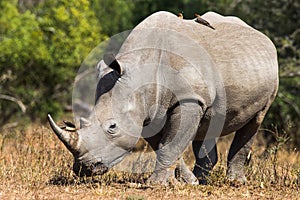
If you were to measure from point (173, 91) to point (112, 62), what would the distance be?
0.85 meters

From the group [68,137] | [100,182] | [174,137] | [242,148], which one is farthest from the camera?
[242,148]

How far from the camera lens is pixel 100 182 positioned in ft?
27.4

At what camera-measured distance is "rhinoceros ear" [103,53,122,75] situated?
7.52 metres

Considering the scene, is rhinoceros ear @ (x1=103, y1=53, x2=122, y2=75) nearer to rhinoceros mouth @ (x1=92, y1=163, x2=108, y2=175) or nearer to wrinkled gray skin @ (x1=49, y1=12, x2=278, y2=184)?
wrinkled gray skin @ (x1=49, y1=12, x2=278, y2=184)

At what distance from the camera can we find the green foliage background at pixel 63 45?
17531 millimetres

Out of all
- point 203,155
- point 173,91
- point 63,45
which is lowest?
point 63,45

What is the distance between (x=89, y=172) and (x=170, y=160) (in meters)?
1.05

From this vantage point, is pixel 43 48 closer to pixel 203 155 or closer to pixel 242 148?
pixel 203 155

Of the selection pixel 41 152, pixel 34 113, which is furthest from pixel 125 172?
pixel 34 113

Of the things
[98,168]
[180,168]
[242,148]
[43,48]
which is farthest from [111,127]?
[43,48]

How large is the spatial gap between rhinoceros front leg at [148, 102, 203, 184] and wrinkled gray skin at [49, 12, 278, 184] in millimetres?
12

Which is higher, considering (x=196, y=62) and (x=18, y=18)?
(x=196, y=62)

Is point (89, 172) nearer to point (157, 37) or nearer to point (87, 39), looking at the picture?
point (157, 37)

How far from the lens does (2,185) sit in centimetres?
809
